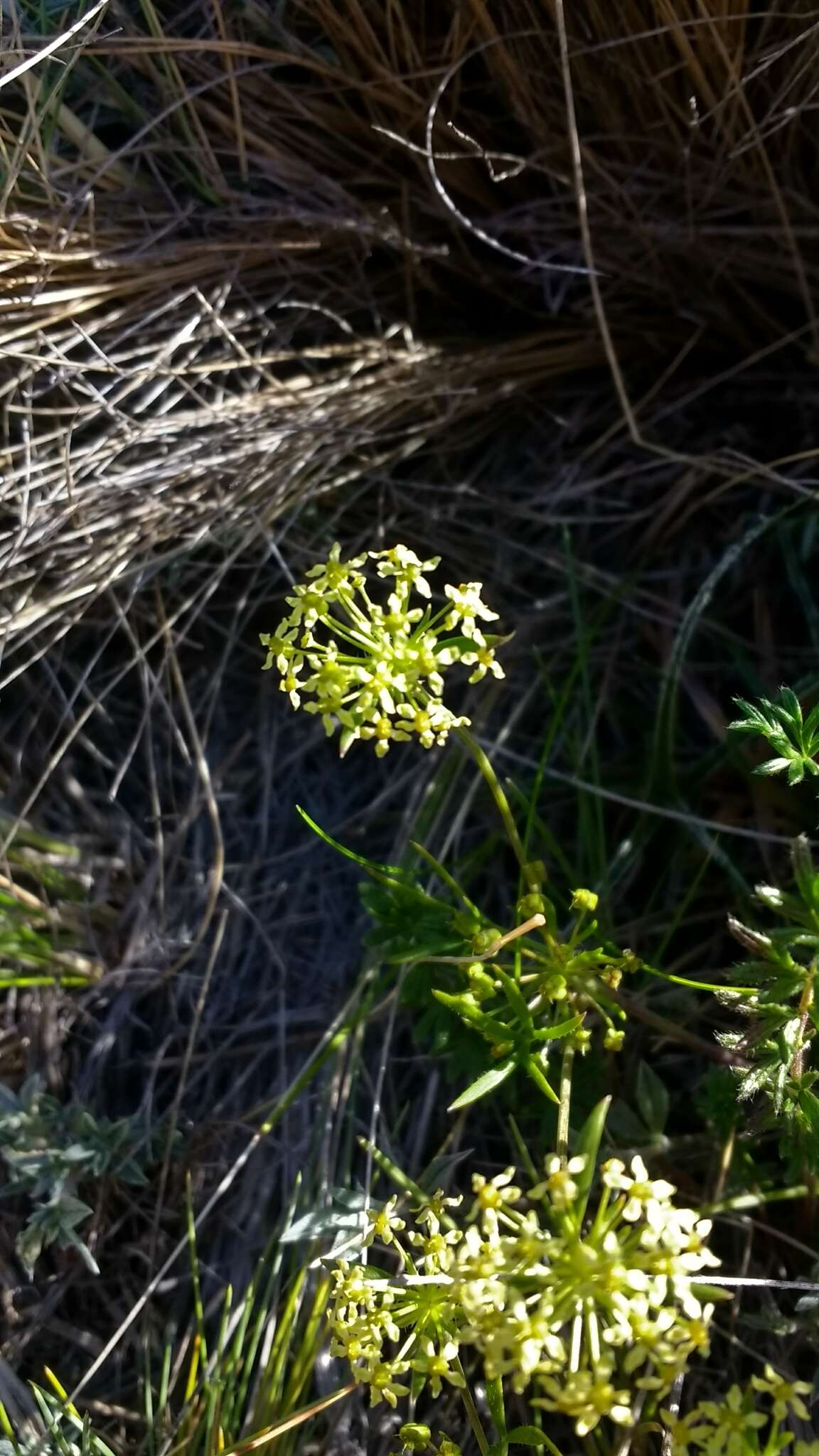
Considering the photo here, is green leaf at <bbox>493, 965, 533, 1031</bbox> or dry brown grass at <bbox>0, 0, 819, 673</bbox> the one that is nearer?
green leaf at <bbox>493, 965, 533, 1031</bbox>

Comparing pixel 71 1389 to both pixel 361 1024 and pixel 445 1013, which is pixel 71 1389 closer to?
pixel 361 1024

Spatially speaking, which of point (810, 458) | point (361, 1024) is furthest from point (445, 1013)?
point (810, 458)

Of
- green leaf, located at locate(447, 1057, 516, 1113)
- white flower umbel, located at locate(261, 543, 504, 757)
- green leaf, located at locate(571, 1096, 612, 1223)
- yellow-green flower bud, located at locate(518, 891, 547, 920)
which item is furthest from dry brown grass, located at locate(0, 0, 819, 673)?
green leaf, located at locate(571, 1096, 612, 1223)

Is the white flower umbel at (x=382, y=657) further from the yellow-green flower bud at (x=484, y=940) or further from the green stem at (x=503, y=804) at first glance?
the yellow-green flower bud at (x=484, y=940)

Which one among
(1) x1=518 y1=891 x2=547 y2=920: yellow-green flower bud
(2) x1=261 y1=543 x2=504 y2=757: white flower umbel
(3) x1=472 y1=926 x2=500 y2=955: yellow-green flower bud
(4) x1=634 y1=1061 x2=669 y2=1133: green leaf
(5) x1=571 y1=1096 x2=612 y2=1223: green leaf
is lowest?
(4) x1=634 y1=1061 x2=669 y2=1133: green leaf

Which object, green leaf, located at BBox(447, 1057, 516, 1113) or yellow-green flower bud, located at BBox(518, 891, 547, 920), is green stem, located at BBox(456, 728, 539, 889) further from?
green leaf, located at BBox(447, 1057, 516, 1113)

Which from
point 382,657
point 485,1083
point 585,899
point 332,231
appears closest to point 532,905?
point 585,899

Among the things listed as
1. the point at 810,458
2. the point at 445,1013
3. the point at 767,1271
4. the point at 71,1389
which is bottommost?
the point at 767,1271

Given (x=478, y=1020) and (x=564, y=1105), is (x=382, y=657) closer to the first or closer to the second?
(x=478, y=1020)
